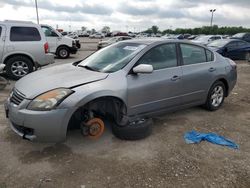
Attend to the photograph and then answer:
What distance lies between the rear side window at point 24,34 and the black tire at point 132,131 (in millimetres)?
5935

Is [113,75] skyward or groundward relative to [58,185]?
skyward

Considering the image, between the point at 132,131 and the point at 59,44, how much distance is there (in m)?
12.8

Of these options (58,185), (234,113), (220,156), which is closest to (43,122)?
(58,185)

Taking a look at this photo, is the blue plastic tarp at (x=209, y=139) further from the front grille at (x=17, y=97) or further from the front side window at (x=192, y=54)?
the front grille at (x=17, y=97)

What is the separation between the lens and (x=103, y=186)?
2.91m

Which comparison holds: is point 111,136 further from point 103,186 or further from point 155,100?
point 103,186

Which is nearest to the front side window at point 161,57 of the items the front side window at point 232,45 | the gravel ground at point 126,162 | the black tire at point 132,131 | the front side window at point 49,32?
the black tire at point 132,131

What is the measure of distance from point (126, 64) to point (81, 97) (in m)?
0.98

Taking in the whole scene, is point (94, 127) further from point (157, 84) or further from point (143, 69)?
point (157, 84)

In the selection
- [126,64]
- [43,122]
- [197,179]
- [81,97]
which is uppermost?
[126,64]

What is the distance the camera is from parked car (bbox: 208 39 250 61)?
49.9ft

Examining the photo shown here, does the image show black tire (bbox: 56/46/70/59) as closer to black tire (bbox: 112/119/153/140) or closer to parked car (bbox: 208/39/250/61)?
parked car (bbox: 208/39/250/61)

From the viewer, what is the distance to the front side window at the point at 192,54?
4766 mm

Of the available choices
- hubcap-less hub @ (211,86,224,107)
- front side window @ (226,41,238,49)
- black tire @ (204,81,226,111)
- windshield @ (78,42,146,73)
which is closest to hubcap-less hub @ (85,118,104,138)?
windshield @ (78,42,146,73)
